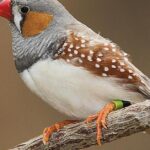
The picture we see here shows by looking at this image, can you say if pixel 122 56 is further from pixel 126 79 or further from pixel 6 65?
pixel 6 65

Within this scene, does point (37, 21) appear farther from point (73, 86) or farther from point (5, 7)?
point (73, 86)

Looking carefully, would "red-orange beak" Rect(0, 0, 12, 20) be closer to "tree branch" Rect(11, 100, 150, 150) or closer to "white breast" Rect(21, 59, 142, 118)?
"white breast" Rect(21, 59, 142, 118)

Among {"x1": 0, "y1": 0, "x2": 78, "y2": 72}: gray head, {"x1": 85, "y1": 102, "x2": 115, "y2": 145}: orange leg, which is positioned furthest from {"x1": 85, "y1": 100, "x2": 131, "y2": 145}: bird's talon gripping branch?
{"x1": 0, "y1": 0, "x2": 78, "y2": 72}: gray head

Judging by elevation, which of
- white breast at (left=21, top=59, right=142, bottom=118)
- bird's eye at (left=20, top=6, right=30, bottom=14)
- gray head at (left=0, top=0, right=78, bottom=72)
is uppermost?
bird's eye at (left=20, top=6, right=30, bottom=14)

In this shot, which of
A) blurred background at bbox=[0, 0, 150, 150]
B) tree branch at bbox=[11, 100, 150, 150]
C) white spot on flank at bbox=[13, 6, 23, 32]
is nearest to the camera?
tree branch at bbox=[11, 100, 150, 150]

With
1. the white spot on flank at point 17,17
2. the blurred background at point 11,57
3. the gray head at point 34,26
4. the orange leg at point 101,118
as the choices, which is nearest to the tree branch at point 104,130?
the orange leg at point 101,118

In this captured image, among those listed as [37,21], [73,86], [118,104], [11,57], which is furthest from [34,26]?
[11,57]
